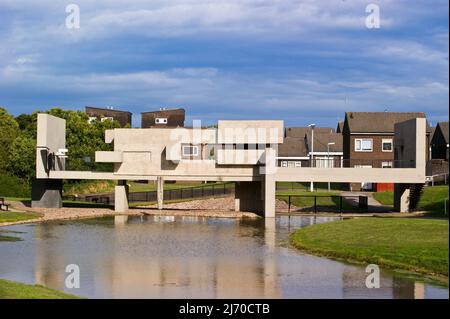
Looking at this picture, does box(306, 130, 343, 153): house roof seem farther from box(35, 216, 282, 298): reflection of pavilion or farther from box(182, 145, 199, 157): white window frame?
box(35, 216, 282, 298): reflection of pavilion

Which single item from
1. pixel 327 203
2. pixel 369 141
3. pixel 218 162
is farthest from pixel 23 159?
pixel 369 141

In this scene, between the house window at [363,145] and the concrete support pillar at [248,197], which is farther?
the house window at [363,145]

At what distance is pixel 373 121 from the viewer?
73.8 m

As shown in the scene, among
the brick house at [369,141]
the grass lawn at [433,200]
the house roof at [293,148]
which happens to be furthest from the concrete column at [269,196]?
the house roof at [293,148]

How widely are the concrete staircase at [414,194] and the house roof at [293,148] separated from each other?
38579 mm

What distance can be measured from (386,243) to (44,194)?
32264 millimetres

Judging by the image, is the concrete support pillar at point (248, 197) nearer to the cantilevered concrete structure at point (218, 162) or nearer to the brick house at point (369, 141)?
the cantilevered concrete structure at point (218, 162)

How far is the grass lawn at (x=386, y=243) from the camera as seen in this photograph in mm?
23969

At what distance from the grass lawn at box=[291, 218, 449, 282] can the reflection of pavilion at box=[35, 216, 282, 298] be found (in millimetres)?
2541

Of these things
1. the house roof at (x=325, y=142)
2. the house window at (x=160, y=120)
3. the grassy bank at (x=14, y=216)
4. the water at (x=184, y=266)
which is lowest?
the water at (x=184, y=266)

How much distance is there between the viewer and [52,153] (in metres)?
52.2
